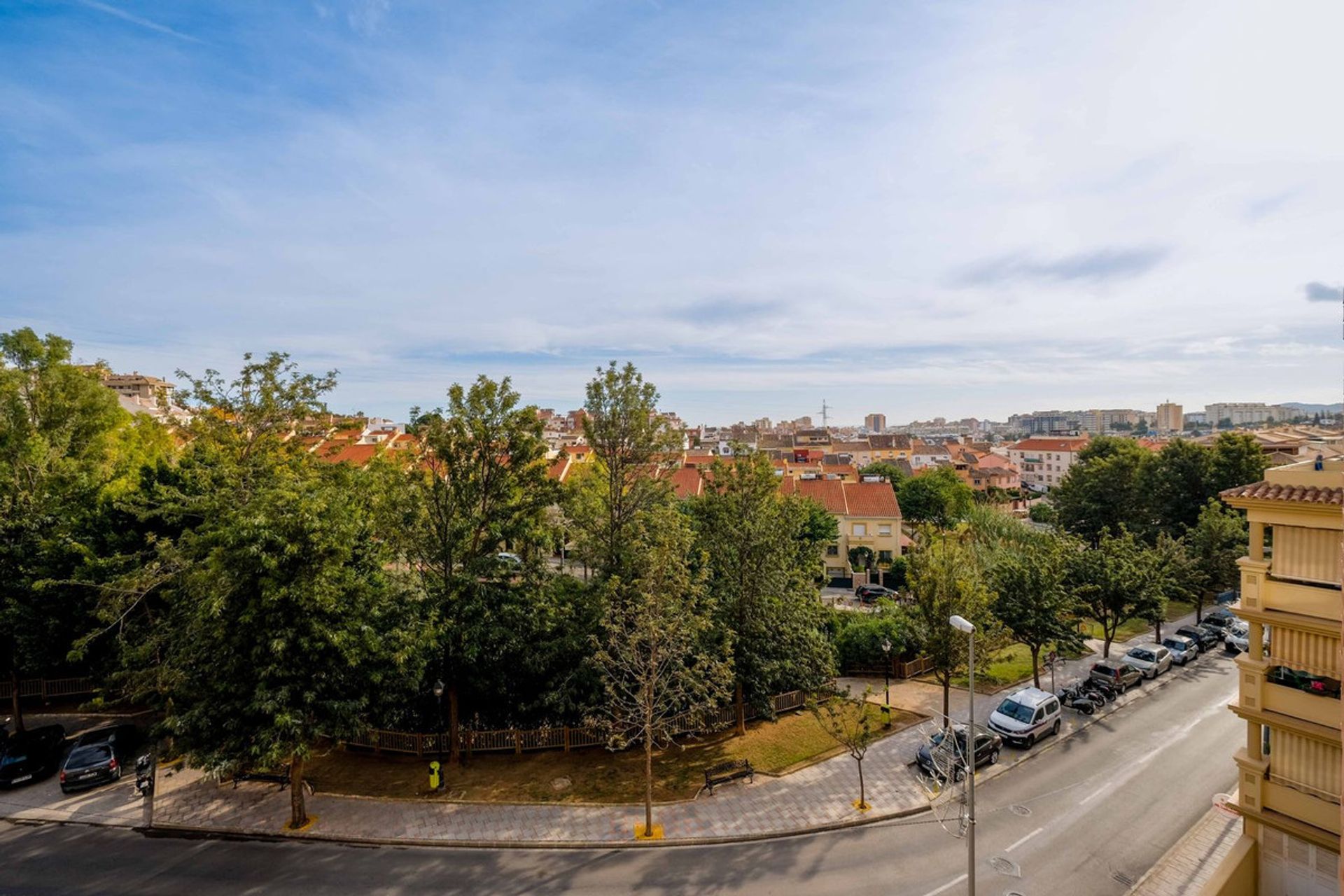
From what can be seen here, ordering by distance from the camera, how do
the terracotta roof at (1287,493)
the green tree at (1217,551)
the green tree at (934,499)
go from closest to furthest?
the terracotta roof at (1287,493) → the green tree at (1217,551) → the green tree at (934,499)

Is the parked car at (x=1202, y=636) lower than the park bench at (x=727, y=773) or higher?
lower

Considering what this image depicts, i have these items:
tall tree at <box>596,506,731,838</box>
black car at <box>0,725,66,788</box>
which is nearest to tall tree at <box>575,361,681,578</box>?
A: tall tree at <box>596,506,731,838</box>

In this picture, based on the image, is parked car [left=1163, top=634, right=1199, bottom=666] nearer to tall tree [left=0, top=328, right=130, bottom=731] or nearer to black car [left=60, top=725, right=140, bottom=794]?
black car [left=60, top=725, right=140, bottom=794]

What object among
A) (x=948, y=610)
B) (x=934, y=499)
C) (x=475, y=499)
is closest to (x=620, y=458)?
(x=475, y=499)

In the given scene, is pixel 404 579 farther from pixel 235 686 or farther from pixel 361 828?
pixel 361 828

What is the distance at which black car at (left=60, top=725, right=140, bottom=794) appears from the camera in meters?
17.0

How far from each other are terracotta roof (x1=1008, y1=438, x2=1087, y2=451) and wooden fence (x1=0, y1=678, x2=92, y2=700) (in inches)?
4867

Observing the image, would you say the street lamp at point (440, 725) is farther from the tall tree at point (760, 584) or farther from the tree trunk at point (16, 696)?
the tree trunk at point (16, 696)

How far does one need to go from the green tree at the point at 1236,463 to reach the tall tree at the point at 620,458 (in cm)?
4229

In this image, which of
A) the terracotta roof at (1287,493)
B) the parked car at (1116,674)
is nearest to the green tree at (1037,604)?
the parked car at (1116,674)

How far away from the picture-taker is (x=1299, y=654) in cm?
1107

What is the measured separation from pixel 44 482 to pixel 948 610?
106 ft

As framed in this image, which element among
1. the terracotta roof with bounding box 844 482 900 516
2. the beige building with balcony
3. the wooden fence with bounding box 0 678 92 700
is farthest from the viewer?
the terracotta roof with bounding box 844 482 900 516

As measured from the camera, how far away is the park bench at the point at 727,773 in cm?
1722
